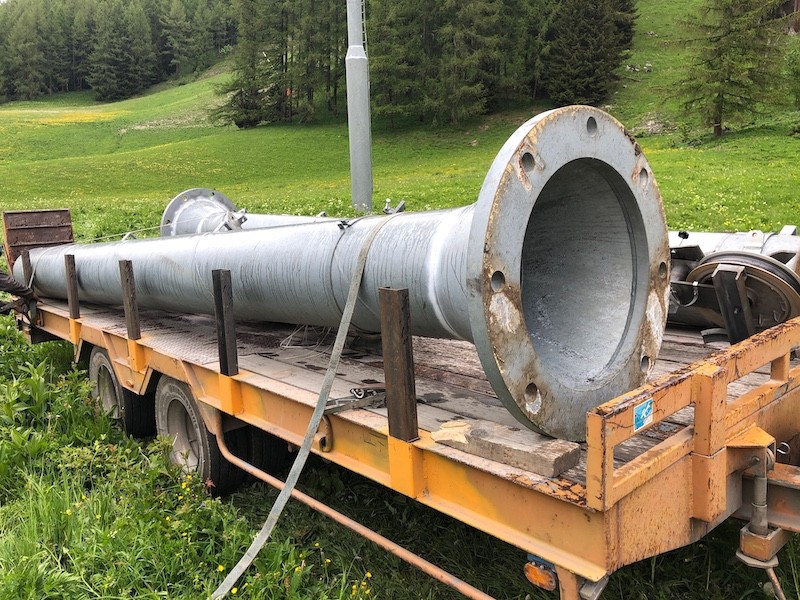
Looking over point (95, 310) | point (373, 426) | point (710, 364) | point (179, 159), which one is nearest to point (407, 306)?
point (373, 426)

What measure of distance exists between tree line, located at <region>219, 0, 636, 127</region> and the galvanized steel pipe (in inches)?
1455

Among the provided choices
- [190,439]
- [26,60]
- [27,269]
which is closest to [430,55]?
[27,269]

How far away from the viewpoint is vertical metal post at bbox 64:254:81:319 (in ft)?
18.0

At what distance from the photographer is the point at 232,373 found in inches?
139

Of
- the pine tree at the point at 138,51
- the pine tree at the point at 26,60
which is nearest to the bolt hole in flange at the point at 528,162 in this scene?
the pine tree at the point at 138,51

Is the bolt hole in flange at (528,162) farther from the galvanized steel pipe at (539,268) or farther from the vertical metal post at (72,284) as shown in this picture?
the vertical metal post at (72,284)

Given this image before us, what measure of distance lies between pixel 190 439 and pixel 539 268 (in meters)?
2.73

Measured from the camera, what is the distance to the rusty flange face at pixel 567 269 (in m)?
2.21

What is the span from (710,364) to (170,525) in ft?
9.32

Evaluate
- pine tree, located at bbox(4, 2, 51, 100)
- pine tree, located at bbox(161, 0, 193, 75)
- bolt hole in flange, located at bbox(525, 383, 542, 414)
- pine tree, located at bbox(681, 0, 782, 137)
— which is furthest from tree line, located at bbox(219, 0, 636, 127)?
pine tree, located at bbox(4, 2, 51, 100)

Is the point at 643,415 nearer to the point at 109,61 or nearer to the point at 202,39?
the point at 109,61

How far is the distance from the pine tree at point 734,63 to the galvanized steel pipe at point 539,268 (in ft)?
90.9

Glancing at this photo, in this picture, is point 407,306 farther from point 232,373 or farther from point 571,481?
point 232,373

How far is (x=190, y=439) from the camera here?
4.61 metres
